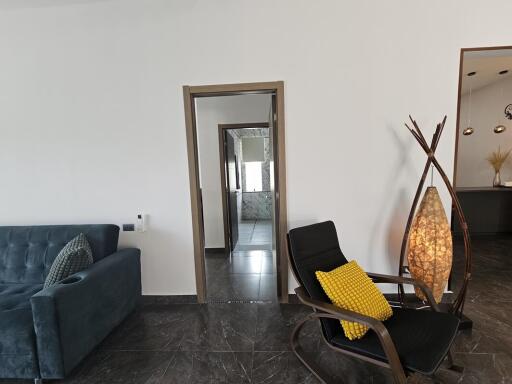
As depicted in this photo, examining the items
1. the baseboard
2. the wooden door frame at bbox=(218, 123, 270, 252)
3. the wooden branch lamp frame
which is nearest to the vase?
the wooden branch lamp frame

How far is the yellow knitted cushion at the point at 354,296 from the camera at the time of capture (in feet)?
4.91

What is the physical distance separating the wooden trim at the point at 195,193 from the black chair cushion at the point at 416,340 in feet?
4.77

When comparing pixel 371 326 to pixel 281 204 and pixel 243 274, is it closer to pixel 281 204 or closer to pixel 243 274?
pixel 281 204

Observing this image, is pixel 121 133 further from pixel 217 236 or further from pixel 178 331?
pixel 217 236

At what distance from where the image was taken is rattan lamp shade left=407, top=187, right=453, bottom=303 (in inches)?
79.2

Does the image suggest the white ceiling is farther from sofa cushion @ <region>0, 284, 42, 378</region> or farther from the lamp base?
sofa cushion @ <region>0, 284, 42, 378</region>

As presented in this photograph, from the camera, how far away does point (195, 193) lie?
8.09 ft

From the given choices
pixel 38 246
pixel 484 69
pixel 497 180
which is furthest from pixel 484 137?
pixel 38 246

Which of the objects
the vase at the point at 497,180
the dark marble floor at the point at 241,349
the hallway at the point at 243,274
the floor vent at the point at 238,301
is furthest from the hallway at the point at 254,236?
the vase at the point at 497,180

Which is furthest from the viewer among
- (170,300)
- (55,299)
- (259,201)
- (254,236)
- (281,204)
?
(259,201)

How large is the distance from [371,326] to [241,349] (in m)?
1.07

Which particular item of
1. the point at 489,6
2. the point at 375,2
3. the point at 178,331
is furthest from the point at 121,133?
the point at 489,6

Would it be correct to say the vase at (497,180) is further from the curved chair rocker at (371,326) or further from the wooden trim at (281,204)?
the wooden trim at (281,204)

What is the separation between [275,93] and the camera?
2.33 meters
